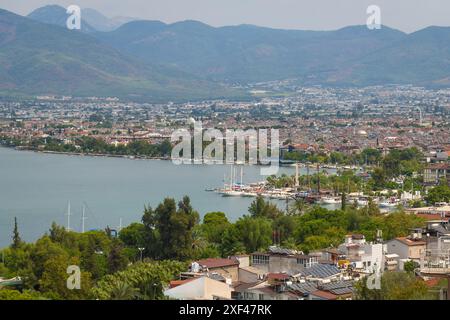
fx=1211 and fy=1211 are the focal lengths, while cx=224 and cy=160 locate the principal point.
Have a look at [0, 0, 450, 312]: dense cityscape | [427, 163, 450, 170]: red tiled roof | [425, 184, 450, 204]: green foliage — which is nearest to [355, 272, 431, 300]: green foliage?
[0, 0, 450, 312]: dense cityscape

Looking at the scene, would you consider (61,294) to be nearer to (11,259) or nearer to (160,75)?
(11,259)

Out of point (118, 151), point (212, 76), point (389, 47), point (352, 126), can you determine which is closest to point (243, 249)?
point (118, 151)

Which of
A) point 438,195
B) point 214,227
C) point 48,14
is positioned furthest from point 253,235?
point 48,14

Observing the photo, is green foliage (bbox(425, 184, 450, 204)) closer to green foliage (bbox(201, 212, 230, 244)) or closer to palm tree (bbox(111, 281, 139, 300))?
green foliage (bbox(201, 212, 230, 244))

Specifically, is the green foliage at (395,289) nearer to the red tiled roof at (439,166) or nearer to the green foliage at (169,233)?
the green foliage at (169,233)

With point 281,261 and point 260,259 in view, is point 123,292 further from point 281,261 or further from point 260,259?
point 260,259

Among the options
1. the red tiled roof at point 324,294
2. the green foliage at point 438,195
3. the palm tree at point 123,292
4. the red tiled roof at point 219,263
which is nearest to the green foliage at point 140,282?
the palm tree at point 123,292
